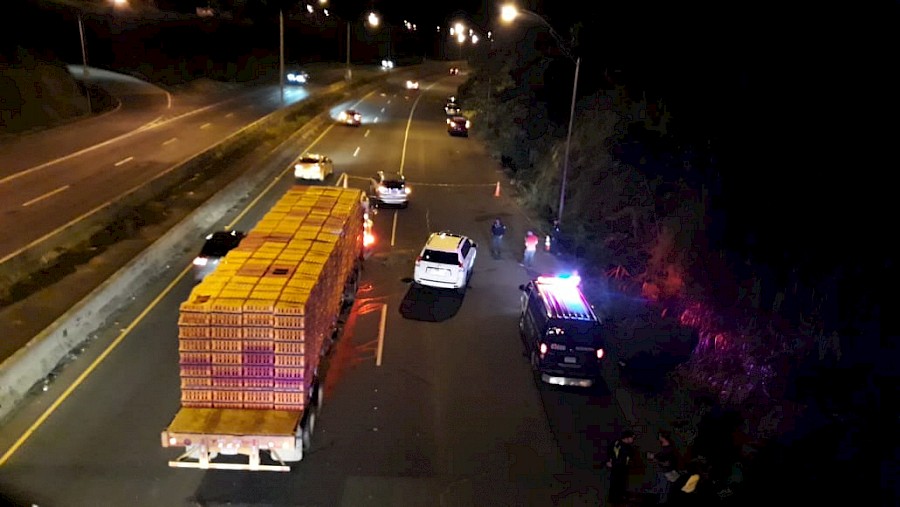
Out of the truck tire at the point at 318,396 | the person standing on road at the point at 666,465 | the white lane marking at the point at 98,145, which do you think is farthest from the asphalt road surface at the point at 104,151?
the person standing on road at the point at 666,465

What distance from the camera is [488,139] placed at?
53.9 meters

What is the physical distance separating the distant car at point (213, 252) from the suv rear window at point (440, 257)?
5.45 metres

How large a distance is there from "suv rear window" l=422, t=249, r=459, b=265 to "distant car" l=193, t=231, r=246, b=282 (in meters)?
5.45

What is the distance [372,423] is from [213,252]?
8.91 m

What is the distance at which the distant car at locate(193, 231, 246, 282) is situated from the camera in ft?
62.3

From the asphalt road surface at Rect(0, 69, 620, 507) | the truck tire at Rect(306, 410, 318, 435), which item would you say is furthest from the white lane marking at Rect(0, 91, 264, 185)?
the truck tire at Rect(306, 410, 318, 435)

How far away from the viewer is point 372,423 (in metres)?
13.0

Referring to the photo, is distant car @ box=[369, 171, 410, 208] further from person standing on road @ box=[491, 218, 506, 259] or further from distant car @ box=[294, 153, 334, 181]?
person standing on road @ box=[491, 218, 506, 259]

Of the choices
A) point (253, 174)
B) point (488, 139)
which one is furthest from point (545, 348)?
point (488, 139)

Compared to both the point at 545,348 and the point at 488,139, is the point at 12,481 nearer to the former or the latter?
the point at 545,348

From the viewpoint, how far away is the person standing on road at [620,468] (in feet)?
35.7

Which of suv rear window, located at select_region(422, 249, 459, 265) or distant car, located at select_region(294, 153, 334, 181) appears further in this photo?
distant car, located at select_region(294, 153, 334, 181)

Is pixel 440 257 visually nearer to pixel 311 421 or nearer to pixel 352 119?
pixel 311 421

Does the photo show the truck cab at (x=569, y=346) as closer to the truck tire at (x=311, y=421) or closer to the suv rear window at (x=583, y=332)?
the suv rear window at (x=583, y=332)
